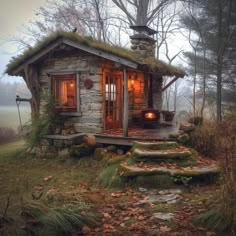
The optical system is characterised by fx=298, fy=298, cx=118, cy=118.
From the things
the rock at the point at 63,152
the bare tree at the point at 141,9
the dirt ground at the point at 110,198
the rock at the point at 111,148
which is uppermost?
the bare tree at the point at 141,9

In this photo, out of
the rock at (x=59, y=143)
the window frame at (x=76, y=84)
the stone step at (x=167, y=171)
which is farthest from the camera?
the window frame at (x=76, y=84)

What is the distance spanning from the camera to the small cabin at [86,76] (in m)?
8.01

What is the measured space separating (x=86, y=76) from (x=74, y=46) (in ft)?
2.94

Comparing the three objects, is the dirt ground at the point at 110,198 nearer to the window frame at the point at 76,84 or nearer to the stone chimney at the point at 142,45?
the window frame at the point at 76,84

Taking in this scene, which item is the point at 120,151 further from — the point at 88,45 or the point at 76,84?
the point at 88,45

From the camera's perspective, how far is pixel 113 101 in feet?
30.0

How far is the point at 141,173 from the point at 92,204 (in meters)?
1.42

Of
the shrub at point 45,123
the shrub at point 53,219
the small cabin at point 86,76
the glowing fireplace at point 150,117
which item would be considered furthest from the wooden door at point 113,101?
the shrub at point 53,219

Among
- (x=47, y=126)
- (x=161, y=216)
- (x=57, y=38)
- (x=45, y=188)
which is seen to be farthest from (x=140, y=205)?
(x=57, y=38)

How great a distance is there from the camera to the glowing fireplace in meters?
9.26

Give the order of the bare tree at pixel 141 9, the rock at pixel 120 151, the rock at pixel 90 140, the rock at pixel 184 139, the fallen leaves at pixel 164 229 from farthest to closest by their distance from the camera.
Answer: the bare tree at pixel 141 9 → the rock at pixel 90 140 → the rock at pixel 120 151 → the rock at pixel 184 139 → the fallen leaves at pixel 164 229

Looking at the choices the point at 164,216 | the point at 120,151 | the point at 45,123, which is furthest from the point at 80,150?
the point at 164,216

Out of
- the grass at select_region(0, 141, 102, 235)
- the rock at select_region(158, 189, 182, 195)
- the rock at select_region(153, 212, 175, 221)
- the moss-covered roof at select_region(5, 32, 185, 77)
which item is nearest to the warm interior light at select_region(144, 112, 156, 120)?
the moss-covered roof at select_region(5, 32, 185, 77)

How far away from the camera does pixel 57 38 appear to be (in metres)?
8.40
